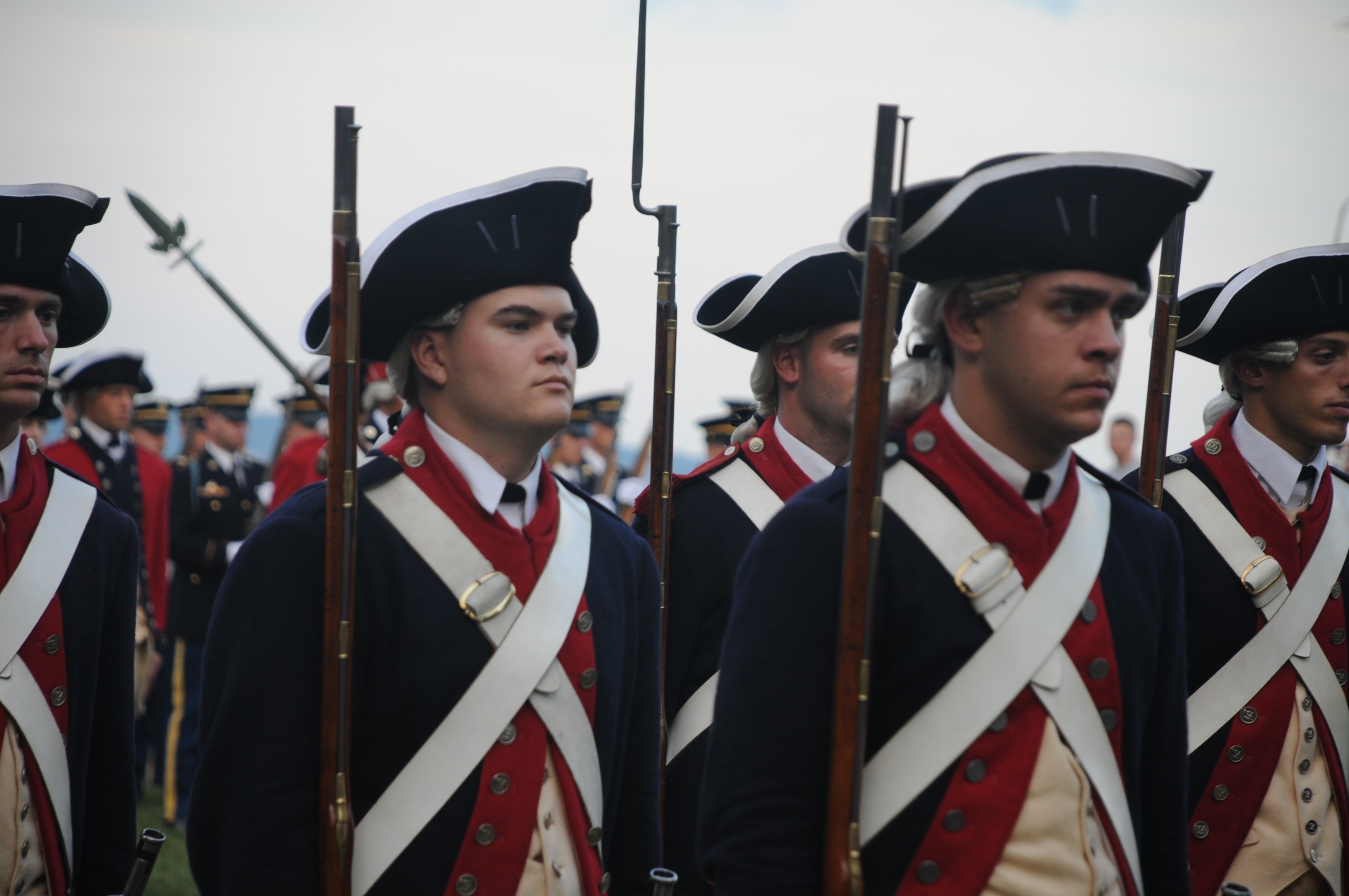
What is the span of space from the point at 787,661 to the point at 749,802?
25cm

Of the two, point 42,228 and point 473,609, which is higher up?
point 42,228

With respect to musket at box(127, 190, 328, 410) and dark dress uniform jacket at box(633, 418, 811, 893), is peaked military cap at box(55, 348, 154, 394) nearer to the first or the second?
musket at box(127, 190, 328, 410)

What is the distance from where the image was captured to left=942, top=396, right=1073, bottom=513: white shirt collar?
2547 mm

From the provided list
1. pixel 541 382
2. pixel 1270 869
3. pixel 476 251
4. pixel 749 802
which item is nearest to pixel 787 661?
pixel 749 802

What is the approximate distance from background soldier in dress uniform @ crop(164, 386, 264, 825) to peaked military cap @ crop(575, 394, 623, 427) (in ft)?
13.1

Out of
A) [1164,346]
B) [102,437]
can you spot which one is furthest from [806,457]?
[102,437]

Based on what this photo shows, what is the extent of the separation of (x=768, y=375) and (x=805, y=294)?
37cm

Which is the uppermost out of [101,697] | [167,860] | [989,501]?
[989,501]

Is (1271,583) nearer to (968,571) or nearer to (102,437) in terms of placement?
(968,571)

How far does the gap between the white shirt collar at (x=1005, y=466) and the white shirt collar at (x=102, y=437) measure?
6.98 m

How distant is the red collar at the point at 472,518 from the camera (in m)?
2.85

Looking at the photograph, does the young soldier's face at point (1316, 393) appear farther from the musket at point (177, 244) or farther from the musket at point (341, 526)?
the musket at point (177, 244)

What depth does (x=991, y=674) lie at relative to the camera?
2375 mm

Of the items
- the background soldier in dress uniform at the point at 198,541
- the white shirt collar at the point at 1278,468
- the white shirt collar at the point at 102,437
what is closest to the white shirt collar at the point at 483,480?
Answer: the white shirt collar at the point at 1278,468
